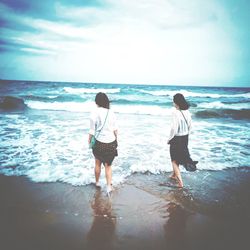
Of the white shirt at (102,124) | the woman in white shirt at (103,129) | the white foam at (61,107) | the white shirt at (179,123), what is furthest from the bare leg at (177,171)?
the white foam at (61,107)

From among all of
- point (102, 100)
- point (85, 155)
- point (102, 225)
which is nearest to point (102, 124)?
point (102, 100)

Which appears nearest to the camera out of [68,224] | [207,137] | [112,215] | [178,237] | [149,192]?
[178,237]

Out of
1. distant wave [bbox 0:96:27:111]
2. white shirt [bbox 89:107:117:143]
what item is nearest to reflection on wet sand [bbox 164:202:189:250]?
white shirt [bbox 89:107:117:143]

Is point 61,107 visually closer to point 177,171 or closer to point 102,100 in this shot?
point 102,100

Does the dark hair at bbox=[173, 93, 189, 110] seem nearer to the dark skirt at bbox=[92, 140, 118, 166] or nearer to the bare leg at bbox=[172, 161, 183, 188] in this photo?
the bare leg at bbox=[172, 161, 183, 188]

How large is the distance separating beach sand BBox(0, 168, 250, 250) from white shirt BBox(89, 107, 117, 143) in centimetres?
117

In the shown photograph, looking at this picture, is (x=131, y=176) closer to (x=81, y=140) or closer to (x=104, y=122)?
(x=104, y=122)

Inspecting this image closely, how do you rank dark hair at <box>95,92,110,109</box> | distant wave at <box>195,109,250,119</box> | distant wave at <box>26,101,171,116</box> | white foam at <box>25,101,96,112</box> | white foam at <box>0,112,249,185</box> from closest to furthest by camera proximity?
dark hair at <box>95,92,110,109</box>
white foam at <box>0,112,249,185</box>
distant wave at <box>195,109,250,119</box>
distant wave at <box>26,101,171,116</box>
white foam at <box>25,101,96,112</box>

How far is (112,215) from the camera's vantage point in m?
3.27

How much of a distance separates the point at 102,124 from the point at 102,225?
1653mm

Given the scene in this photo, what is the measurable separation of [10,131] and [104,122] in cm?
729

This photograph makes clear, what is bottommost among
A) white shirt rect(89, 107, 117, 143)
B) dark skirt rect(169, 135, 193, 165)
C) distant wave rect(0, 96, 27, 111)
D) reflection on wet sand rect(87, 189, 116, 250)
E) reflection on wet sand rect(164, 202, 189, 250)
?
reflection on wet sand rect(164, 202, 189, 250)

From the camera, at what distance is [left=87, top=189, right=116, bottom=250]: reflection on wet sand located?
265 centimetres

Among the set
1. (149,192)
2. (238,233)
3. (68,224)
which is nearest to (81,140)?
(149,192)
